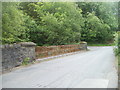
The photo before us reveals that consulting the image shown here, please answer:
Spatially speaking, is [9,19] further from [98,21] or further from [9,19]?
[98,21]

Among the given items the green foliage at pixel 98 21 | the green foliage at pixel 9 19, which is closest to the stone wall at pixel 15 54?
the green foliage at pixel 9 19

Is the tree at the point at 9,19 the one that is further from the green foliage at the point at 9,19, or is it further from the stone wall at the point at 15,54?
the stone wall at the point at 15,54

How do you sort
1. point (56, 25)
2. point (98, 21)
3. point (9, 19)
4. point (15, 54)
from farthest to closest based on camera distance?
point (98, 21)
point (56, 25)
point (9, 19)
point (15, 54)

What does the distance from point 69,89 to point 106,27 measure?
25.5 meters

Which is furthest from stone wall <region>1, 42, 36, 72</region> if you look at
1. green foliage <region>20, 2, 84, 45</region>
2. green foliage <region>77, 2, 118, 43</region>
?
green foliage <region>77, 2, 118, 43</region>

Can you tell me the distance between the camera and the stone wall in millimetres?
7109

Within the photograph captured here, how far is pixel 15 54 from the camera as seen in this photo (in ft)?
25.9

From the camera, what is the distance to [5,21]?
39.0ft

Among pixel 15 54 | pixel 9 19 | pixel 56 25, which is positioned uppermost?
pixel 9 19

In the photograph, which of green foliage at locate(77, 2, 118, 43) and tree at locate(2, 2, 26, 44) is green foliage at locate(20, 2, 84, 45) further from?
tree at locate(2, 2, 26, 44)

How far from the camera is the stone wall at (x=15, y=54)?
7.11 meters

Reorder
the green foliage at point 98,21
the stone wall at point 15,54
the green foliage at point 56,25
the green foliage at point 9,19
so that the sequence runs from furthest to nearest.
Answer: the green foliage at point 98,21 < the green foliage at point 56,25 < the green foliage at point 9,19 < the stone wall at point 15,54

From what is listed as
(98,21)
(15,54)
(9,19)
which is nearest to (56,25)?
(9,19)

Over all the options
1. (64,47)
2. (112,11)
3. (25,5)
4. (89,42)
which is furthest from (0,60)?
(112,11)
